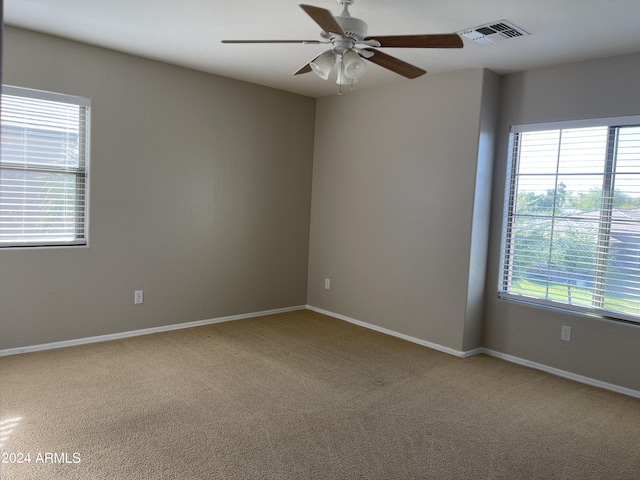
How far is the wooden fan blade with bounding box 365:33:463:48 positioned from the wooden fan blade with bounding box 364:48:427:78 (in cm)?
15

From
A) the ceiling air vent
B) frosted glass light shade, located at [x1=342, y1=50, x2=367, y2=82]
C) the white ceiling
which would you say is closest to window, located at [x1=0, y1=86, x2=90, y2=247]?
the white ceiling

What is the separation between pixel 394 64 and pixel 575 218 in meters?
2.17

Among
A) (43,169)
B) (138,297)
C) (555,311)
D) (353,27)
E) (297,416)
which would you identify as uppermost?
(353,27)

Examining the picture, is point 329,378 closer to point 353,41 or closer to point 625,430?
point 625,430

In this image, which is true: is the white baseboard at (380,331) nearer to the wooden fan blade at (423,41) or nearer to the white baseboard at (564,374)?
the white baseboard at (564,374)

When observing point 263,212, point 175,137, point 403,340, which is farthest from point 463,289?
point 175,137

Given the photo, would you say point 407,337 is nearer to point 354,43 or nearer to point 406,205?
point 406,205

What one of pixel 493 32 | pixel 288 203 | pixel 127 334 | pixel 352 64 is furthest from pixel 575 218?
pixel 127 334

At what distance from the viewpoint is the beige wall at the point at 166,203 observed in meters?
3.91

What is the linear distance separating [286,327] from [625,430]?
10.0 feet

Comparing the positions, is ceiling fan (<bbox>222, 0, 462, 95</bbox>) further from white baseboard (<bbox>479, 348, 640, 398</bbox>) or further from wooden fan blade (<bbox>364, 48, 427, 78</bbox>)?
white baseboard (<bbox>479, 348, 640, 398</bbox>)

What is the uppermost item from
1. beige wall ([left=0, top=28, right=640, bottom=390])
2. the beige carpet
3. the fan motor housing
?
the fan motor housing

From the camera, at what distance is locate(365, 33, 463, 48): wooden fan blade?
7.79 ft

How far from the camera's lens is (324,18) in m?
2.19
